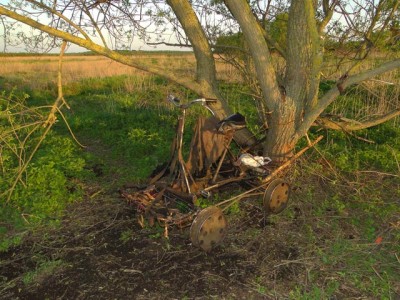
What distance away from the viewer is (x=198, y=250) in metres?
3.96

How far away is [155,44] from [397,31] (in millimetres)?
3701

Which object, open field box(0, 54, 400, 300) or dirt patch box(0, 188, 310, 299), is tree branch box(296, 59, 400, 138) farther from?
dirt patch box(0, 188, 310, 299)

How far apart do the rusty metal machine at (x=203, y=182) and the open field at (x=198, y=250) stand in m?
0.33

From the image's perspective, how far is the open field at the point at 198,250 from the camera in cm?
Answer: 335

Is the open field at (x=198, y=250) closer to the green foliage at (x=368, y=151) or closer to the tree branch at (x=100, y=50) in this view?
the green foliage at (x=368, y=151)

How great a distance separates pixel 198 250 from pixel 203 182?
0.77 metres

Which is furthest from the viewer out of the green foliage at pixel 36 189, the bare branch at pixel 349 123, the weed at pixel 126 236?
the bare branch at pixel 349 123

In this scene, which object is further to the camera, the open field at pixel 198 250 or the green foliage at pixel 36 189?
the green foliage at pixel 36 189

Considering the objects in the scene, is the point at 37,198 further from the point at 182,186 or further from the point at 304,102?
the point at 304,102

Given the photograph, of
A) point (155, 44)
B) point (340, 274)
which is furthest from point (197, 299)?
point (155, 44)

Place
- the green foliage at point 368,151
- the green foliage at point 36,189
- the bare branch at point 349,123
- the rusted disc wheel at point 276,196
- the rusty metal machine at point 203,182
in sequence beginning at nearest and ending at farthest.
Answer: the rusty metal machine at point 203,182 → the rusted disc wheel at point 276,196 → the green foliage at point 36,189 → the bare branch at point 349,123 → the green foliage at point 368,151

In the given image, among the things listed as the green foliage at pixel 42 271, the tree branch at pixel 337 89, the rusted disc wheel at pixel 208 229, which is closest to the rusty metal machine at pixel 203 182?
the rusted disc wheel at pixel 208 229

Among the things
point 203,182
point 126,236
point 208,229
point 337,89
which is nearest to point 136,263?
point 126,236

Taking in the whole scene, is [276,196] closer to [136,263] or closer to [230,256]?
[230,256]
